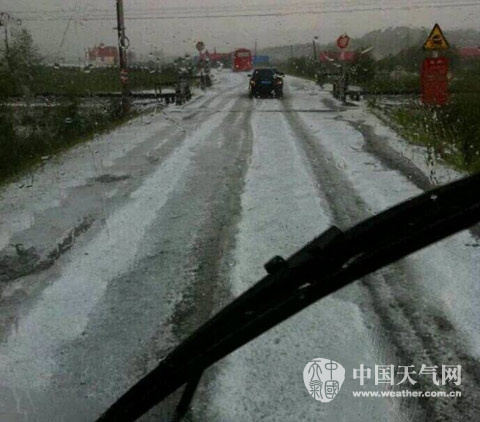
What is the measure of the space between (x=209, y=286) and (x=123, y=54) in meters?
18.8

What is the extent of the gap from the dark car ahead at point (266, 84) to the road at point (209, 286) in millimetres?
18209

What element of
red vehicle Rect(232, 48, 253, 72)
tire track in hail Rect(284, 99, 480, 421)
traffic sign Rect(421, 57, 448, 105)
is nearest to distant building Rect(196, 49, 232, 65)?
red vehicle Rect(232, 48, 253, 72)

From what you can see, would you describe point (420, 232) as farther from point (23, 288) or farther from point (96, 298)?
point (23, 288)

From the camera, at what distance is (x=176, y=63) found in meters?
29.5

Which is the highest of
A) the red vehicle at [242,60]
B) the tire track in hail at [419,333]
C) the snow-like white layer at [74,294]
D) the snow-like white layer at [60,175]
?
the tire track in hail at [419,333]

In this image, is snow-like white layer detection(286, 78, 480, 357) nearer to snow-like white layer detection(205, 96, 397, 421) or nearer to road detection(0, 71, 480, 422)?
road detection(0, 71, 480, 422)

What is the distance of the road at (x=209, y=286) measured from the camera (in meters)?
3.33

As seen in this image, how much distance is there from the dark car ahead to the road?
18209mm

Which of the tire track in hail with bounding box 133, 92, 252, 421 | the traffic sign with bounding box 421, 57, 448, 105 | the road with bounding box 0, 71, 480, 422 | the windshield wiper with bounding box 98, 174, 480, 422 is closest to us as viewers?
the windshield wiper with bounding box 98, 174, 480, 422

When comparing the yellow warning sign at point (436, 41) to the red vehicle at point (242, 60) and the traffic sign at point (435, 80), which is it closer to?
the traffic sign at point (435, 80)

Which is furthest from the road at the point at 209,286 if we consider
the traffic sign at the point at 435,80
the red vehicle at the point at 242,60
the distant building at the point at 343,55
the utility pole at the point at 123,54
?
the red vehicle at the point at 242,60

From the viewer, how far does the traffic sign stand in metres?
15.5

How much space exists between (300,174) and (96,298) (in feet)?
16.1

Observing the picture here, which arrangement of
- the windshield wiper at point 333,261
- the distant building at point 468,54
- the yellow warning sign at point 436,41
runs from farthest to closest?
the distant building at point 468,54 → the yellow warning sign at point 436,41 → the windshield wiper at point 333,261
